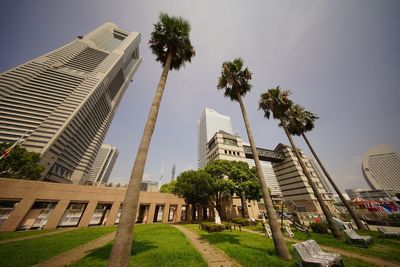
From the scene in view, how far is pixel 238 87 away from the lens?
14039 millimetres

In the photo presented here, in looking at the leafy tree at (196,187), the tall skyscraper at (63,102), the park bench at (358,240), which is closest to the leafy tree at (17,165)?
the tall skyscraper at (63,102)

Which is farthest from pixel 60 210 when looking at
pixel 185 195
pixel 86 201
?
pixel 185 195

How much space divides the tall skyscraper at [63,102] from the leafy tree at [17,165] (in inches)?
1048

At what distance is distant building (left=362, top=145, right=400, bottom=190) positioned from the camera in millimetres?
114887

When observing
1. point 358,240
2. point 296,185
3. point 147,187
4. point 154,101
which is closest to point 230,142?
point 296,185

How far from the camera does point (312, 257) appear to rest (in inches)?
217

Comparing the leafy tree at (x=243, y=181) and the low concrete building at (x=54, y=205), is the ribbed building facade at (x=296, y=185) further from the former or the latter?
the low concrete building at (x=54, y=205)

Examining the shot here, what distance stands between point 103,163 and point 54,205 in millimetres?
158160

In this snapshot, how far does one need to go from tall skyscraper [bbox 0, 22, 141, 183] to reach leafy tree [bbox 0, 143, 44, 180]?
87.4ft

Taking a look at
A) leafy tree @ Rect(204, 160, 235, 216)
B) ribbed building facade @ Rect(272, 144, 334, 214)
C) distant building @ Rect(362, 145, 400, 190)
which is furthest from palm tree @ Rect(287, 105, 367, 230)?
distant building @ Rect(362, 145, 400, 190)

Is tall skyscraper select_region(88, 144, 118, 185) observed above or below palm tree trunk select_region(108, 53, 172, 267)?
above

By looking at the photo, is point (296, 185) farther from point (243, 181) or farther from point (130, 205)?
point (130, 205)

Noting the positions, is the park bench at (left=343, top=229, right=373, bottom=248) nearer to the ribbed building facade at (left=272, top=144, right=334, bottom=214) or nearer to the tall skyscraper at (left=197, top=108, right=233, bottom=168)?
the ribbed building facade at (left=272, top=144, right=334, bottom=214)

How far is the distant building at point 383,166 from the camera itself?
11489 cm
